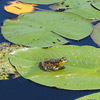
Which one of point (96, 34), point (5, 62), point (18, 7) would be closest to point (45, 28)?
point (96, 34)

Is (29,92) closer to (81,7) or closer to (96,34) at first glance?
(96,34)

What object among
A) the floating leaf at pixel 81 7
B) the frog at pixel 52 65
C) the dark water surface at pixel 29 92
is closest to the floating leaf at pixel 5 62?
the dark water surface at pixel 29 92

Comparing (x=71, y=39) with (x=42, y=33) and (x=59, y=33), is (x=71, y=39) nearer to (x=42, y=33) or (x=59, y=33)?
(x=59, y=33)

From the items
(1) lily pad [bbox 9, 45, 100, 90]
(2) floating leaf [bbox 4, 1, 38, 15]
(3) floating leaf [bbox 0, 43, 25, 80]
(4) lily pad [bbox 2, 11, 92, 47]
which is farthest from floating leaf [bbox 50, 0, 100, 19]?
(3) floating leaf [bbox 0, 43, 25, 80]

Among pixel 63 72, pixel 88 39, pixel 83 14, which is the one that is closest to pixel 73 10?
pixel 83 14

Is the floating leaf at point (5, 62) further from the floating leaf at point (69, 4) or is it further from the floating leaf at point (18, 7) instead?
the floating leaf at point (69, 4)
